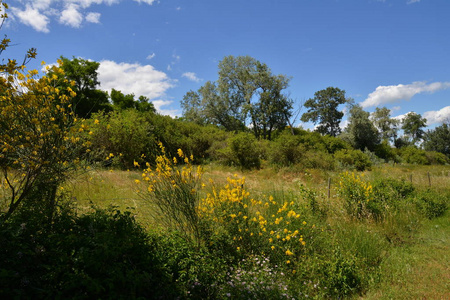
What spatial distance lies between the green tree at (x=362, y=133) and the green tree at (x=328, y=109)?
482cm

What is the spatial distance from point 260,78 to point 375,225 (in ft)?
82.5

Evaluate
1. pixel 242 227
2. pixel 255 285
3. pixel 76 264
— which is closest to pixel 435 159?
pixel 242 227

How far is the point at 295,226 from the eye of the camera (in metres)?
4.05

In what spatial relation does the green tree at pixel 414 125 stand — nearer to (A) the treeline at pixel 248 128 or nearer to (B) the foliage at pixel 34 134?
(A) the treeline at pixel 248 128

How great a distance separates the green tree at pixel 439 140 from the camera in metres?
35.3

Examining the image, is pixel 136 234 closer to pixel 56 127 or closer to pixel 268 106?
pixel 56 127

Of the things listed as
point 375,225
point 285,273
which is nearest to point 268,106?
point 375,225

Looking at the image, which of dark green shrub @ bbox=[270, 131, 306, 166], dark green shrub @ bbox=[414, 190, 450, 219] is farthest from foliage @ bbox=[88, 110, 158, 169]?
dark green shrub @ bbox=[414, 190, 450, 219]

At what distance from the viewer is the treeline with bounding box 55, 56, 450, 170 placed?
47.6 ft

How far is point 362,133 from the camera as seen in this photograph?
2988 cm

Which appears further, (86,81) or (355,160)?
(86,81)

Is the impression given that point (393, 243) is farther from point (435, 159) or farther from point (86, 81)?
point (435, 159)

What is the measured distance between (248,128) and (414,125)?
98.2 feet

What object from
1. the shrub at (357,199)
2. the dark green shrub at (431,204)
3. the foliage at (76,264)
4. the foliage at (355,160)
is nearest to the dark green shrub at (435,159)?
the foliage at (355,160)
